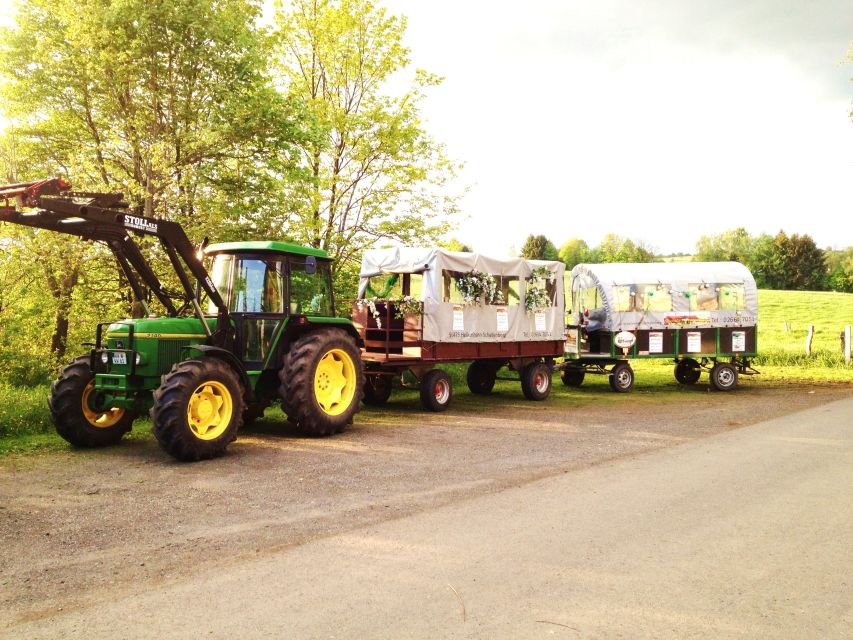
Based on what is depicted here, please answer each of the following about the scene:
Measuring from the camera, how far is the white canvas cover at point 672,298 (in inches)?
684

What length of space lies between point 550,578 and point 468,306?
928 centimetres

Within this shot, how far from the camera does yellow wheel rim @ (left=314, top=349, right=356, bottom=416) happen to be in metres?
9.73

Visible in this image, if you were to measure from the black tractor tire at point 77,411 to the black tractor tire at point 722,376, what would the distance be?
48.2 ft

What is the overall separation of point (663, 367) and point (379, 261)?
14.4m

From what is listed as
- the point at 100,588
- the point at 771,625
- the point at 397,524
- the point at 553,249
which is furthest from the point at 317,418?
the point at 553,249

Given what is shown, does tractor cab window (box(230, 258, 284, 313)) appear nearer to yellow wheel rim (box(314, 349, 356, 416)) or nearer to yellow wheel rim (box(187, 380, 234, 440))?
yellow wheel rim (box(314, 349, 356, 416))

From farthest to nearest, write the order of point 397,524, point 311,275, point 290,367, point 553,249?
point 553,249
point 311,275
point 290,367
point 397,524

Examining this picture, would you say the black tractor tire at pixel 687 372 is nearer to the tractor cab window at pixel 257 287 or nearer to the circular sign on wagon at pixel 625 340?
the circular sign on wagon at pixel 625 340

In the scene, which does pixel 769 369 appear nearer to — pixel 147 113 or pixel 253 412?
pixel 253 412

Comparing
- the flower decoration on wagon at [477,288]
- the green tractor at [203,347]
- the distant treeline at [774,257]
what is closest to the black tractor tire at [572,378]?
the flower decoration on wagon at [477,288]

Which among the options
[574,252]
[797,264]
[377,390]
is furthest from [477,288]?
[574,252]

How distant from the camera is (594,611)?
365 cm

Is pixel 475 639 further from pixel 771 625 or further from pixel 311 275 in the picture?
pixel 311 275

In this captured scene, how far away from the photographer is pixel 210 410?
26.2ft
